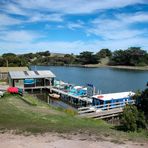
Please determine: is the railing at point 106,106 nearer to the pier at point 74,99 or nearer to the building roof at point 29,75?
the pier at point 74,99

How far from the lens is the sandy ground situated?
11985mm

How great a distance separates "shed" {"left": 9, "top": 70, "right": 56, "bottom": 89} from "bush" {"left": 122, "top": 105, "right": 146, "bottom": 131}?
3195 cm

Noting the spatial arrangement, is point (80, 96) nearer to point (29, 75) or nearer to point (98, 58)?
point (29, 75)

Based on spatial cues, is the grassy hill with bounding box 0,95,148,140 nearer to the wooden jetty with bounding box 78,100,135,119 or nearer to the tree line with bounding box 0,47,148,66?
the wooden jetty with bounding box 78,100,135,119

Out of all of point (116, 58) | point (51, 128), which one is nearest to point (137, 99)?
point (51, 128)

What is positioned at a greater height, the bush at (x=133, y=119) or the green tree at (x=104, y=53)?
the green tree at (x=104, y=53)

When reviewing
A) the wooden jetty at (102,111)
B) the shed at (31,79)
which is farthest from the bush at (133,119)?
the shed at (31,79)

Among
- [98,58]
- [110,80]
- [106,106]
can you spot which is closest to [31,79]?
[106,106]

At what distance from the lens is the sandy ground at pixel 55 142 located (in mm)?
11985

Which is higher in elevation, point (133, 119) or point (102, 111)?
point (133, 119)

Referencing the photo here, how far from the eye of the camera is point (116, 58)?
149875mm

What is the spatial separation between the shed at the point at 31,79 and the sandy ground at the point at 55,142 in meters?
34.0

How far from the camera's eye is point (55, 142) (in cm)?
1254

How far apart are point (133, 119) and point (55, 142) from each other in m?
6.06
